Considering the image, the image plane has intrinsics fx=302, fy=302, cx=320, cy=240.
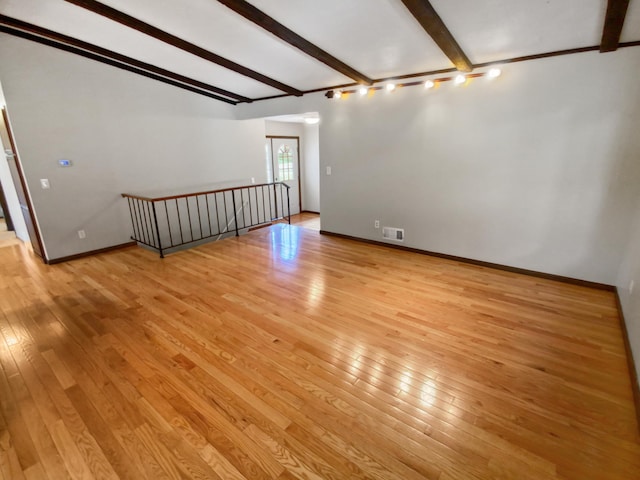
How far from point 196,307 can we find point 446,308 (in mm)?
2538

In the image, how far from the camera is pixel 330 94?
15.6ft

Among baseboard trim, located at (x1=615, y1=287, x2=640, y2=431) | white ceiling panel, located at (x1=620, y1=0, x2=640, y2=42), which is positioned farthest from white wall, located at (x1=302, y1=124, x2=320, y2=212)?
baseboard trim, located at (x1=615, y1=287, x2=640, y2=431)

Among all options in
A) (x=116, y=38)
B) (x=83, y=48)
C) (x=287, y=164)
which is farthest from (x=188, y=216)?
(x=287, y=164)

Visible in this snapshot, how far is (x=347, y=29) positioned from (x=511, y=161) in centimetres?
240

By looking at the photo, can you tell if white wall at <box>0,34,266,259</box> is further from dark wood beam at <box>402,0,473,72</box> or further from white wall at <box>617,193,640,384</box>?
white wall at <box>617,193,640,384</box>

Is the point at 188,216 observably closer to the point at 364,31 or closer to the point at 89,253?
the point at 89,253

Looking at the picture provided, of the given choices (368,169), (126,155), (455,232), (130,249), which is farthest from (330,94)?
(130,249)

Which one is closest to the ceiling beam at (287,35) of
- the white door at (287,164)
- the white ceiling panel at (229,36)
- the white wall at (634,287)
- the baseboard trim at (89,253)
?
the white ceiling panel at (229,36)

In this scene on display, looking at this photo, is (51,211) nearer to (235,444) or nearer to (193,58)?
(193,58)

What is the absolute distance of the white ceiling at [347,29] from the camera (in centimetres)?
253

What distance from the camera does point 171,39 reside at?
347 centimetres

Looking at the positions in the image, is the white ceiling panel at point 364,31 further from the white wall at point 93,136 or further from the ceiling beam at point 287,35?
the white wall at point 93,136

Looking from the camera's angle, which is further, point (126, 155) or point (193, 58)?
point (126, 155)

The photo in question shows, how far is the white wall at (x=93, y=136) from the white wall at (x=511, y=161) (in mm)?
2578
